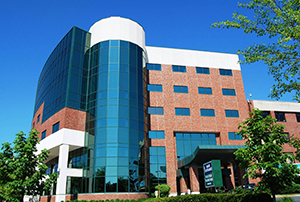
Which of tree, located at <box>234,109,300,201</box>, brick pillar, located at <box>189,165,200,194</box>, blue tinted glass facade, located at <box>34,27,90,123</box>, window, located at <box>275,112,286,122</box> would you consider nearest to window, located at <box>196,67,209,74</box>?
window, located at <box>275,112,286,122</box>

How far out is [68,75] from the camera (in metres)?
35.7

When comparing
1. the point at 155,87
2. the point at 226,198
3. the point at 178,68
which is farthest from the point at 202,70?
the point at 226,198

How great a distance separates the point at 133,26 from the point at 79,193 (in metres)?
24.3

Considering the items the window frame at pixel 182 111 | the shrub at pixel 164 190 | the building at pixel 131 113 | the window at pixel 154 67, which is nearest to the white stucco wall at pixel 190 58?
the building at pixel 131 113

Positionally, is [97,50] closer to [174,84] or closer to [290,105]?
[174,84]

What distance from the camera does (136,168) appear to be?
104 feet

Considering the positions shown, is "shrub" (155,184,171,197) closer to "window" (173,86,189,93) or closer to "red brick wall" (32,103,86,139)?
"red brick wall" (32,103,86,139)

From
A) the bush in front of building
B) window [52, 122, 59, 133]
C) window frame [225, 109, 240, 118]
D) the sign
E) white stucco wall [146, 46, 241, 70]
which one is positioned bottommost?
the bush in front of building

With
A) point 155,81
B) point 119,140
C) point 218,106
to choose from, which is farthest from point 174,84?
point 119,140

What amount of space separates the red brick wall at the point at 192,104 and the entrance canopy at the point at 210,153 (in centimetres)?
432

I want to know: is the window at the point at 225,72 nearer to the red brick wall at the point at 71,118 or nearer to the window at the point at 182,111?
the window at the point at 182,111

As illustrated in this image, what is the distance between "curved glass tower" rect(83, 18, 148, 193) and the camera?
30525 millimetres

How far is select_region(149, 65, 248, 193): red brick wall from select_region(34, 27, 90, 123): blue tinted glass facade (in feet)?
37.6

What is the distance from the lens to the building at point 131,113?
31344 millimetres
